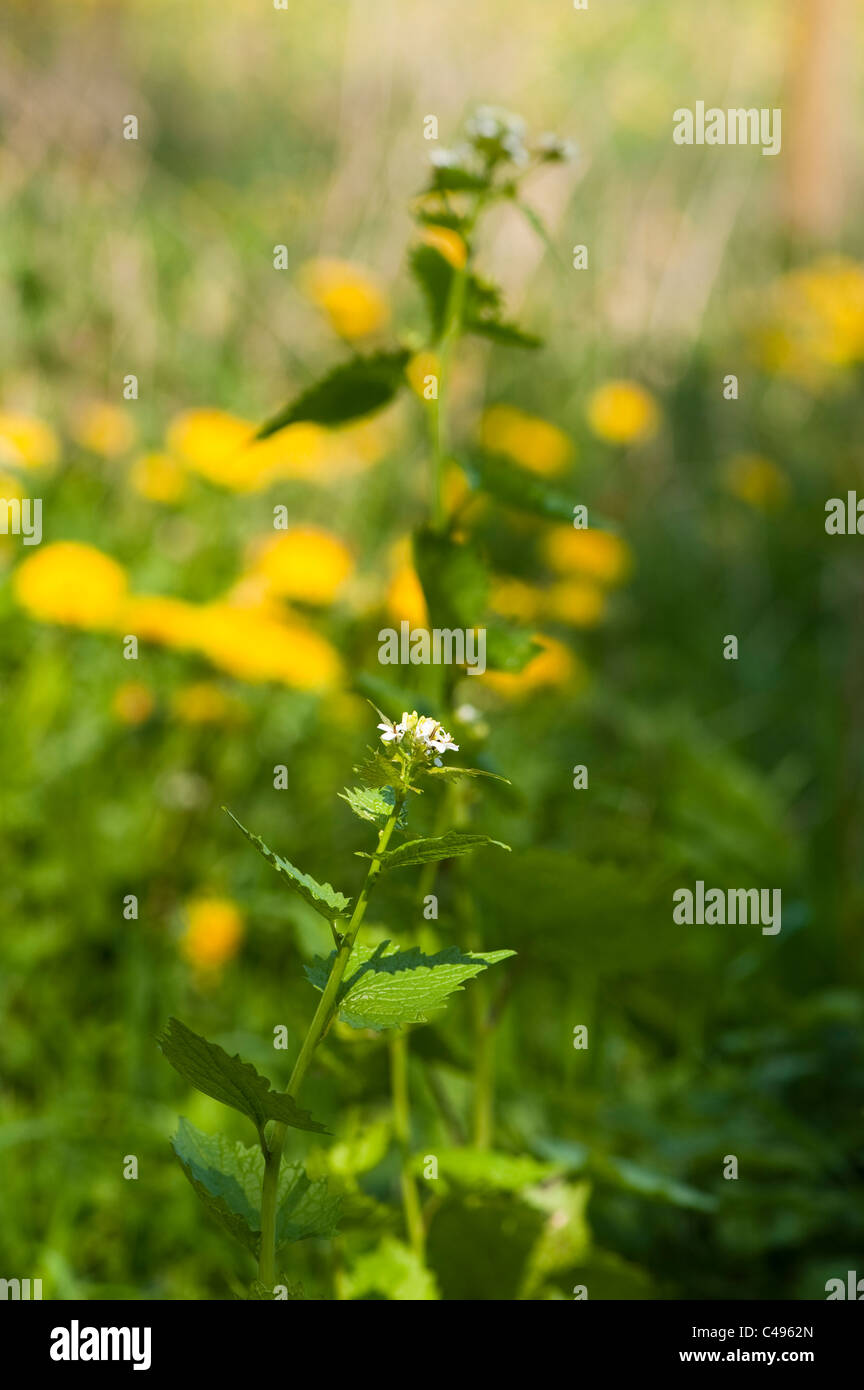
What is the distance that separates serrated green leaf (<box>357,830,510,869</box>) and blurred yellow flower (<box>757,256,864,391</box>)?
8.87 feet

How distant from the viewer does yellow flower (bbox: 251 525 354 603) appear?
1.83 metres

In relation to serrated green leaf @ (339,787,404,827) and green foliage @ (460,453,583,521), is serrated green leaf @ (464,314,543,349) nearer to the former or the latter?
green foliage @ (460,453,583,521)

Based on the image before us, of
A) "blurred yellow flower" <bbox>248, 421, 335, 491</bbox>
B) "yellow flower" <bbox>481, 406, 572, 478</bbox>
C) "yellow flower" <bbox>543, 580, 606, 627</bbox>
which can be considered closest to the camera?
"blurred yellow flower" <bbox>248, 421, 335, 491</bbox>

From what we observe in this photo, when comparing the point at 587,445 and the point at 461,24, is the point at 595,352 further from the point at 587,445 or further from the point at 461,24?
the point at 461,24

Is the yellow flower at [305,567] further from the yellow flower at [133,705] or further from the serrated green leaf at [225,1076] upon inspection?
the serrated green leaf at [225,1076]

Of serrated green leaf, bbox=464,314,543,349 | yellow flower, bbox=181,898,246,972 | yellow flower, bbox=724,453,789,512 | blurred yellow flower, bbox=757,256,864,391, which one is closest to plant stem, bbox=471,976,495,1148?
serrated green leaf, bbox=464,314,543,349

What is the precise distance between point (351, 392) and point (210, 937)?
75 cm

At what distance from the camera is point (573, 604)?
85.2 inches

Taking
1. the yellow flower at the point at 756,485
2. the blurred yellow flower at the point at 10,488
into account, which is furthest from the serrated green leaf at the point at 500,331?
the yellow flower at the point at 756,485

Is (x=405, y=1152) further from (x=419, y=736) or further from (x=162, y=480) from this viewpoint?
(x=162, y=480)

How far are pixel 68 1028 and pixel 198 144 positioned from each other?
15.2ft

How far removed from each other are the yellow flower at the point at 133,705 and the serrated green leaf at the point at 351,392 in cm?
88

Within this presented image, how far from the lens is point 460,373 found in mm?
3031
